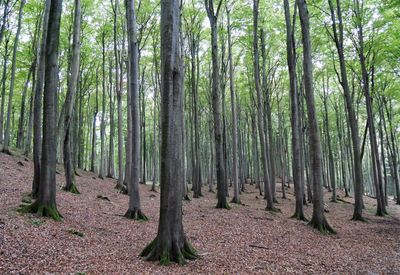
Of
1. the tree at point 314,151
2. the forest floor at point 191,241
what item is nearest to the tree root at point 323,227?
the tree at point 314,151

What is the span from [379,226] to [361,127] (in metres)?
26.9

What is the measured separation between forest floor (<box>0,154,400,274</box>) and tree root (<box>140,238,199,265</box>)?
0.17m

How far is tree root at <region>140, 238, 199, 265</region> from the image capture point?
5223 mm

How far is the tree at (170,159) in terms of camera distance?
5.38 meters

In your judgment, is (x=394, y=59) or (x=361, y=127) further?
(x=361, y=127)

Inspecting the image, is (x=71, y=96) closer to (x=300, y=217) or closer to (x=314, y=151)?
(x=314, y=151)

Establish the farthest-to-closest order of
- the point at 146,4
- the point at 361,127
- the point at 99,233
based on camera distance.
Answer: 1. the point at 361,127
2. the point at 146,4
3. the point at 99,233

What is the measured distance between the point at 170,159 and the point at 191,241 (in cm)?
274

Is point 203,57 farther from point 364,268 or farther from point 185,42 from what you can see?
point 364,268

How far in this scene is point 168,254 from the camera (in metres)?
5.28

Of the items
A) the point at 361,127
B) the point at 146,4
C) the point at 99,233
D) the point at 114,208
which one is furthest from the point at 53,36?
the point at 361,127

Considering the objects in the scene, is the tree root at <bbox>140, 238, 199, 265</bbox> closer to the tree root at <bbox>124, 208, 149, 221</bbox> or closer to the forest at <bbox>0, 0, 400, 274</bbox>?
the forest at <bbox>0, 0, 400, 274</bbox>

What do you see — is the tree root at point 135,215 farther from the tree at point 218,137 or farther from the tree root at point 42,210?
the tree at point 218,137

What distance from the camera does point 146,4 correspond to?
56.3 ft
